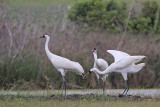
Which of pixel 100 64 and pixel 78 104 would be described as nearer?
pixel 78 104

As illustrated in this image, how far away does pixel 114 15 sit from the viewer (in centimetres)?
2506

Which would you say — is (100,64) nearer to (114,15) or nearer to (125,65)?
(125,65)

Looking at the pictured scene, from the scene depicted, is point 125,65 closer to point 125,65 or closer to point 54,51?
point 125,65

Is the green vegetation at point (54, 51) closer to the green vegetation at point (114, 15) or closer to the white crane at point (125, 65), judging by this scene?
the white crane at point (125, 65)

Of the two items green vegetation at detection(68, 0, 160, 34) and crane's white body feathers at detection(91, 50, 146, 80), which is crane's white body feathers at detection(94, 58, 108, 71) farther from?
green vegetation at detection(68, 0, 160, 34)

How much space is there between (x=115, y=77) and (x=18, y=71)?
3301mm

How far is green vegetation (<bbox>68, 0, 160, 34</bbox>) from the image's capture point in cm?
2467

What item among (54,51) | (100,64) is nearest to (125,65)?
(100,64)

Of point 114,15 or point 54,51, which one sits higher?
point 114,15

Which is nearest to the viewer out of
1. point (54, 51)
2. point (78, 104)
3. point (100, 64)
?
point (78, 104)

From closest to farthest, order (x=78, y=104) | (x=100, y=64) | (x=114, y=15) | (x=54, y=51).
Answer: (x=78, y=104) < (x=100, y=64) < (x=54, y=51) < (x=114, y=15)

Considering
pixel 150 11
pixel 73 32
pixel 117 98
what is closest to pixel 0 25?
pixel 73 32

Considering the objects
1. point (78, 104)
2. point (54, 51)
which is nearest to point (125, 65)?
point (78, 104)

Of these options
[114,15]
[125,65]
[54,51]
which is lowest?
[125,65]
